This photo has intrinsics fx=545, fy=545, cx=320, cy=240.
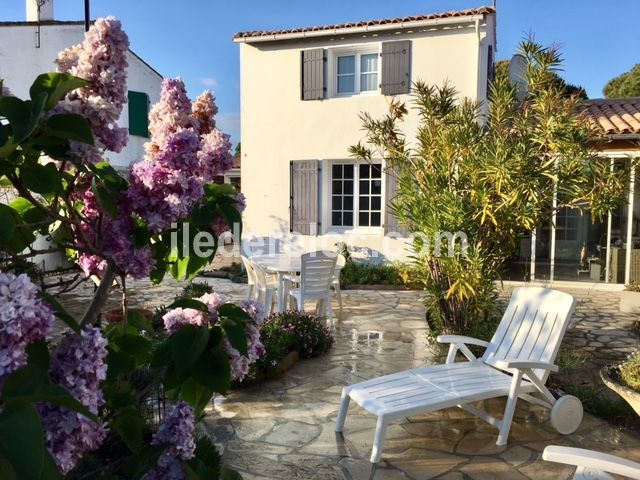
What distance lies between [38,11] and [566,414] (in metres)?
16.3

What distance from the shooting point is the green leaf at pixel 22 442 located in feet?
2.60

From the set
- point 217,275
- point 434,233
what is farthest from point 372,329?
point 217,275

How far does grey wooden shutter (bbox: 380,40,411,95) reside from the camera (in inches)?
445

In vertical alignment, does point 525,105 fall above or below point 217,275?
above

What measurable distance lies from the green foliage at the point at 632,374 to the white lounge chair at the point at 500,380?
379mm

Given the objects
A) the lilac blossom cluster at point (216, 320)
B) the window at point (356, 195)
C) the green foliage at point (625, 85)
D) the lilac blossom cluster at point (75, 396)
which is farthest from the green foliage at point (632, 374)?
the green foliage at point (625, 85)

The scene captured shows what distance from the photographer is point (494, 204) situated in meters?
5.71

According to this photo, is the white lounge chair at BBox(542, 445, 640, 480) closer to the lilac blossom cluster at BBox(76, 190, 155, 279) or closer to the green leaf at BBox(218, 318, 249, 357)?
the green leaf at BBox(218, 318, 249, 357)

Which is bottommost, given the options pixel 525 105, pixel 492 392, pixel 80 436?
pixel 492 392

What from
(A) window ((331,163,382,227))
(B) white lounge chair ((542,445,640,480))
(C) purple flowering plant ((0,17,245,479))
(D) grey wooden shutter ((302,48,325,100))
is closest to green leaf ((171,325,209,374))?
(C) purple flowering plant ((0,17,245,479))

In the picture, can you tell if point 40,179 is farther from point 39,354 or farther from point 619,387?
point 619,387

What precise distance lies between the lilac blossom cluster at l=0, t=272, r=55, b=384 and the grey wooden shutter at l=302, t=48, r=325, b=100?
1148 cm

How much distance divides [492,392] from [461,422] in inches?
22.6

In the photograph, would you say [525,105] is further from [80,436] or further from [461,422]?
[80,436]
